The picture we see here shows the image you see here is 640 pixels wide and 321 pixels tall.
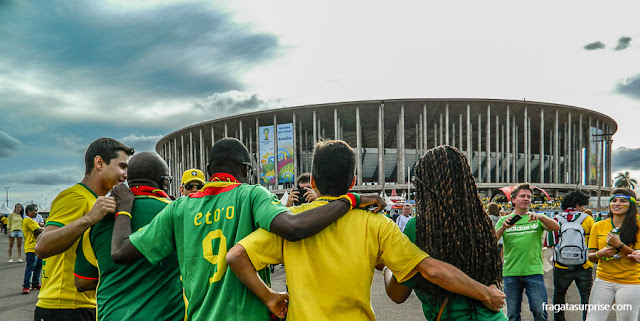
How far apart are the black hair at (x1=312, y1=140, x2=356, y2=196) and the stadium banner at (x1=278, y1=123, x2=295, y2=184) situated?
44.9 meters

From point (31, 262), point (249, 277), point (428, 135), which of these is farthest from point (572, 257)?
point (428, 135)

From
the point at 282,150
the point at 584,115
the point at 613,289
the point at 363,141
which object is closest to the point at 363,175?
the point at 363,141

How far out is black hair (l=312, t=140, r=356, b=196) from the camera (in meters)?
2.07

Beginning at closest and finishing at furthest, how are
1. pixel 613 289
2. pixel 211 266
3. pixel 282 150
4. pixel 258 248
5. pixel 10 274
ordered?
pixel 258 248, pixel 211 266, pixel 613 289, pixel 10 274, pixel 282 150

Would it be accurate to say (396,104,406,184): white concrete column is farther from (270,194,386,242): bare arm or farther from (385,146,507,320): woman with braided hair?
(270,194,386,242): bare arm

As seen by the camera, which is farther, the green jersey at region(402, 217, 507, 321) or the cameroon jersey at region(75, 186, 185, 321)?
the cameroon jersey at region(75, 186, 185, 321)

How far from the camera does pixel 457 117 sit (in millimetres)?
49750

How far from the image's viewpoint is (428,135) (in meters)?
52.3

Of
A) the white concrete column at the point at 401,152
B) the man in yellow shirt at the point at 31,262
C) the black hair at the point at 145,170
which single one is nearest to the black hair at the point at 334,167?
the black hair at the point at 145,170

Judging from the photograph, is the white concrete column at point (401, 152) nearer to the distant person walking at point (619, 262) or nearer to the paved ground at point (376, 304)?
the paved ground at point (376, 304)

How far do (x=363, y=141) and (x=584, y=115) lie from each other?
28.7m

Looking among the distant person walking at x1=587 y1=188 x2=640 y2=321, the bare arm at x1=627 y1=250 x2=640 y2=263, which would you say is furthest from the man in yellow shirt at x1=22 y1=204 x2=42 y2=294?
the bare arm at x1=627 y1=250 x2=640 y2=263

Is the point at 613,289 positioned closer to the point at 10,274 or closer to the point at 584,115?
the point at 10,274

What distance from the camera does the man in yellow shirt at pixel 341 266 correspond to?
1919 mm
